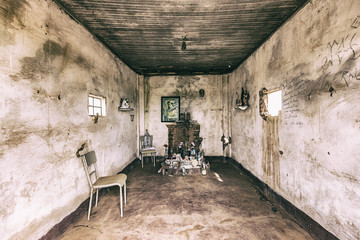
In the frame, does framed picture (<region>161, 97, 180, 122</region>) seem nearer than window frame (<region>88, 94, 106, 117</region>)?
No

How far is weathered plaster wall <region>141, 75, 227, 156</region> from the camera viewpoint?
6.61 meters

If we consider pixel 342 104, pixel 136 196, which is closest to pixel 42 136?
pixel 136 196

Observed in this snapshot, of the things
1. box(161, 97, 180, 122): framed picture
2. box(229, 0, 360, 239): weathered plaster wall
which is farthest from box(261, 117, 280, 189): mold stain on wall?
box(161, 97, 180, 122): framed picture

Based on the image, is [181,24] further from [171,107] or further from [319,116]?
[171,107]

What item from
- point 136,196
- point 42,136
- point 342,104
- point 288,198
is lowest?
point 136,196

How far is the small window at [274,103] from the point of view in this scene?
336 cm

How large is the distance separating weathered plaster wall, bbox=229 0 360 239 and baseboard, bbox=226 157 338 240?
88mm

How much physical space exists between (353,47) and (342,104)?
2.19ft

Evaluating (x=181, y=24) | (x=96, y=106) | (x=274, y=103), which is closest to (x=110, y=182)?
(x=96, y=106)

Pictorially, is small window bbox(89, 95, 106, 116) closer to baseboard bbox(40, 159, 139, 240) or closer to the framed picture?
baseboard bbox(40, 159, 139, 240)

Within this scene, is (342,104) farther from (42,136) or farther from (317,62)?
(42,136)

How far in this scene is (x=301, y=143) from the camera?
2561 millimetres

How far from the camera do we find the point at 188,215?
2824mm

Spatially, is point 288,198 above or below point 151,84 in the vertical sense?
below
